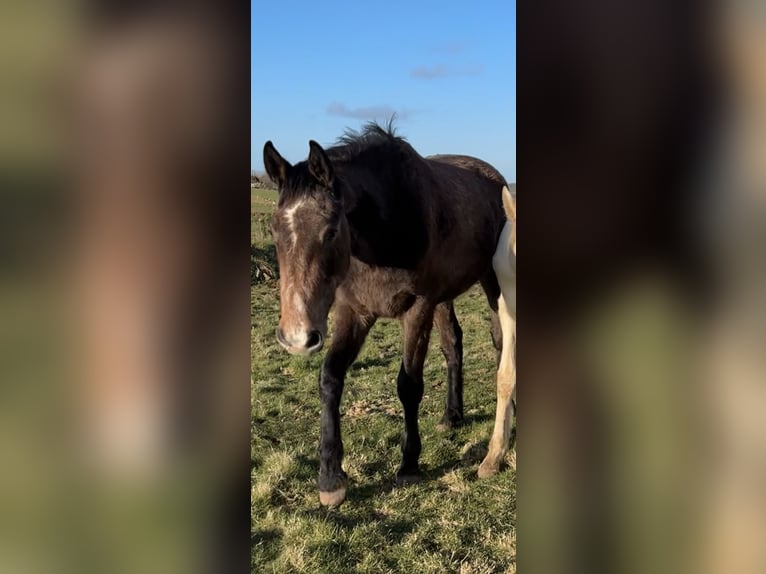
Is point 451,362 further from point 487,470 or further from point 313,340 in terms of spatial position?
point 313,340

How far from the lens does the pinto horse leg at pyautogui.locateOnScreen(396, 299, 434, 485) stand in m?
3.25

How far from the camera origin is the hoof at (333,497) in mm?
2826

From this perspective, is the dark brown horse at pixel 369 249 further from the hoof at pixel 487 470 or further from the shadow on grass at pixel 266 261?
the hoof at pixel 487 470

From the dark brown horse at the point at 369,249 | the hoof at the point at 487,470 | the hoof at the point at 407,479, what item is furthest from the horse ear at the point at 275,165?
the hoof at the point at 487,470

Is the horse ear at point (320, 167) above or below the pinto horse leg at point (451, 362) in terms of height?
above

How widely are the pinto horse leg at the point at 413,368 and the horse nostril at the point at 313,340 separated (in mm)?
1191
